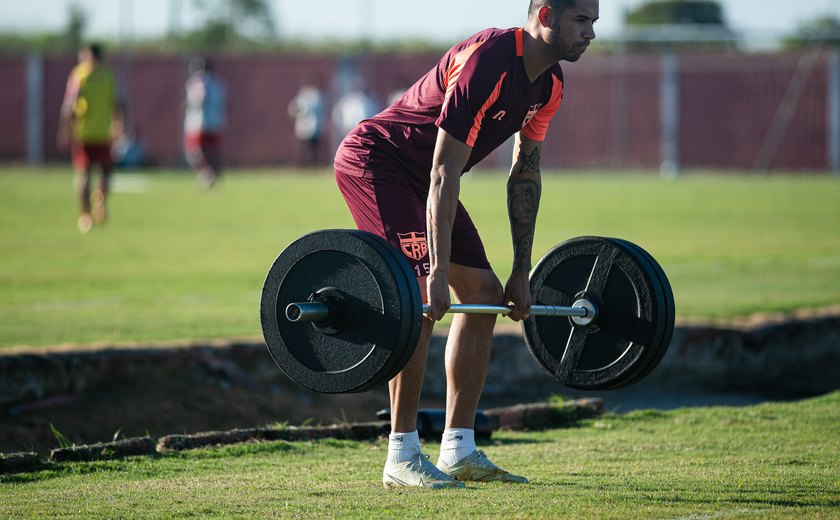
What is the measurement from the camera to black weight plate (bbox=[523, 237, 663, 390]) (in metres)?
5.59

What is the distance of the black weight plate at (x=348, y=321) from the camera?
485cm

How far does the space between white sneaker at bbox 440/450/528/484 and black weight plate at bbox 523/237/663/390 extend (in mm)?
676

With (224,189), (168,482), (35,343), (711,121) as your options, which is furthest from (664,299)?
(711,121)

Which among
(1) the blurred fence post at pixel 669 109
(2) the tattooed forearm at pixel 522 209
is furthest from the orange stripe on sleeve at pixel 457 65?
(1) the blurred fence post at pixel 669 109

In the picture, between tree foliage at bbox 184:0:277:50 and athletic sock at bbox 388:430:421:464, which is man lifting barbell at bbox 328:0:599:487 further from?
tree foliage at bbox 184:0:277:50

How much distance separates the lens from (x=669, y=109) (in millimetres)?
36438

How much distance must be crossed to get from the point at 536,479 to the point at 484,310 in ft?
2.53

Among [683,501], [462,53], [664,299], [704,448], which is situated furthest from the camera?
[704,448]

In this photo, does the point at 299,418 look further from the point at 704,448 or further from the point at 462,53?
the point at 462,53

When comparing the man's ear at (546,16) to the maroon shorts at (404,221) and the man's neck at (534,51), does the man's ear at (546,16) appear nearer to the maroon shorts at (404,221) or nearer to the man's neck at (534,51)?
the man's neck at (534,51)

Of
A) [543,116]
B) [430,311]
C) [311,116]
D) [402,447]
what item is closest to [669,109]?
[311,116]

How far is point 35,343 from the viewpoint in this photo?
8.28 m

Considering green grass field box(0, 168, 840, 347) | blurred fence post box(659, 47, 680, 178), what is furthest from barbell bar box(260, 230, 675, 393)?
blurred fence post box(659, 47, 680, 178)

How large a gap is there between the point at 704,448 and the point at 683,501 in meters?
1.38
